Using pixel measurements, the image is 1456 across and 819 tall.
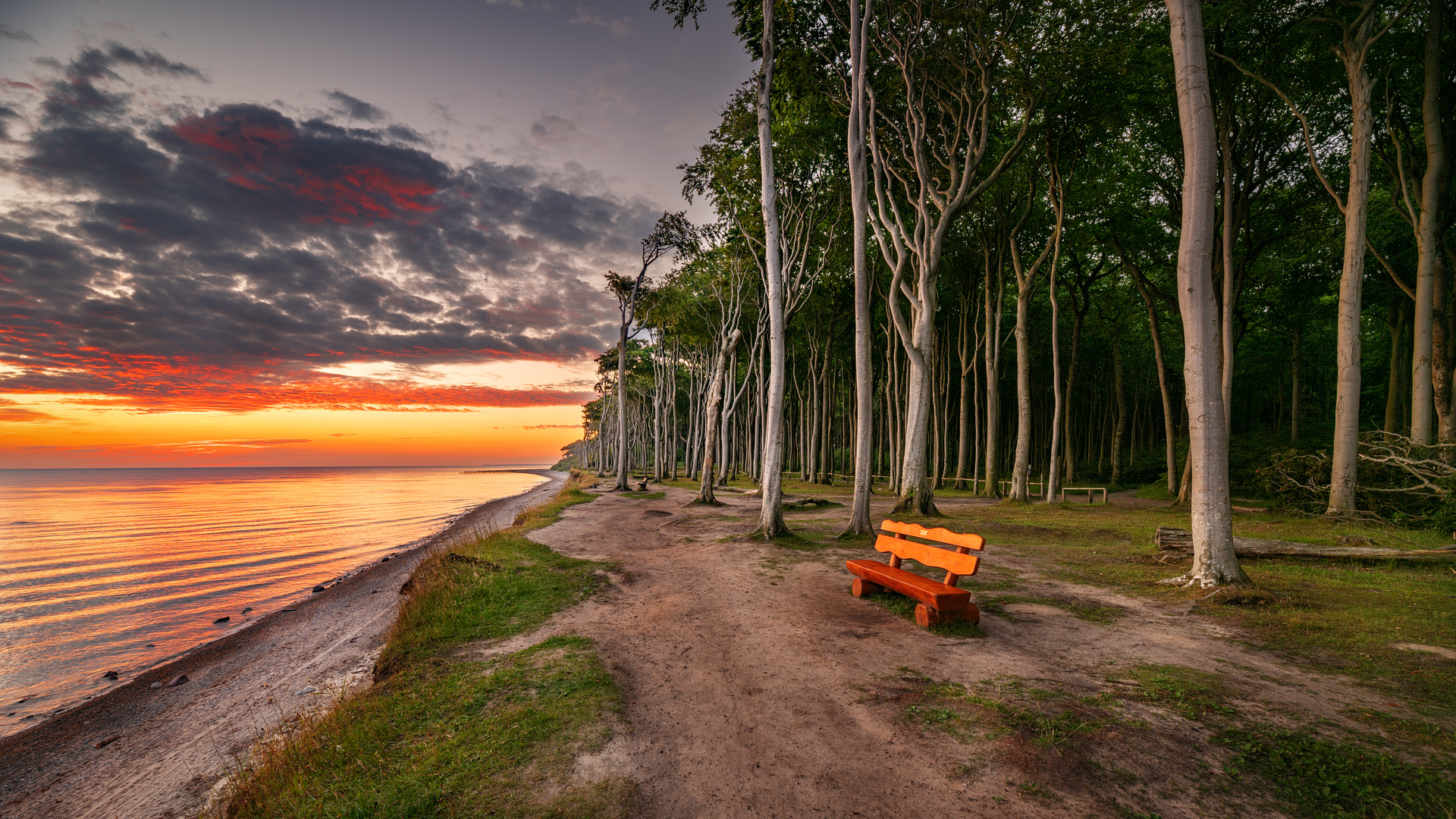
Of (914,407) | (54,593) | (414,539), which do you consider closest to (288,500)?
(414,539)

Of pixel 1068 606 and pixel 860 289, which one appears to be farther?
pixel 860 289

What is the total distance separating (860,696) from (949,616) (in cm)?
212

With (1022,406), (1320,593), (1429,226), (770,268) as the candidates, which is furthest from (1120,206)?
(1320,593)

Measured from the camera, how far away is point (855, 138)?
13.1m

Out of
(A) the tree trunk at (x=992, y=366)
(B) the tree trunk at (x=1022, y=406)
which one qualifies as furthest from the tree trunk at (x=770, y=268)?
(A) the tree trunk at (x=992, y=366)

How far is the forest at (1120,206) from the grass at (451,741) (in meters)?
7.83

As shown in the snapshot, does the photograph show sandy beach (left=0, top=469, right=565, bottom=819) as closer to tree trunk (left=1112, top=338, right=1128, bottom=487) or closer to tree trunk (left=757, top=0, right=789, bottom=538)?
Result: tree trunk (left=757, top=0, right=789, bottom=538)

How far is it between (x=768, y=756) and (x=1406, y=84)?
25.4 m

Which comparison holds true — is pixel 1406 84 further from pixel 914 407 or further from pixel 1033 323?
pixel 1033 323

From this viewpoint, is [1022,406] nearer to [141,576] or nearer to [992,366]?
[992,366]

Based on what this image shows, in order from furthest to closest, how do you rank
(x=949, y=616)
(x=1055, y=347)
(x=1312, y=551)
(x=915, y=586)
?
(x=1055, y=347) → (x=1312, y=551) → (x=915, y=586) → (x=949, y=616)

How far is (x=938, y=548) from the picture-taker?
258 inches

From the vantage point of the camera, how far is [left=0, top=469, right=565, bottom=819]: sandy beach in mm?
5074

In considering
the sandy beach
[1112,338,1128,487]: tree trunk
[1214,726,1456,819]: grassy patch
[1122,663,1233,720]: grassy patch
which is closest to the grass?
the sandy beach
